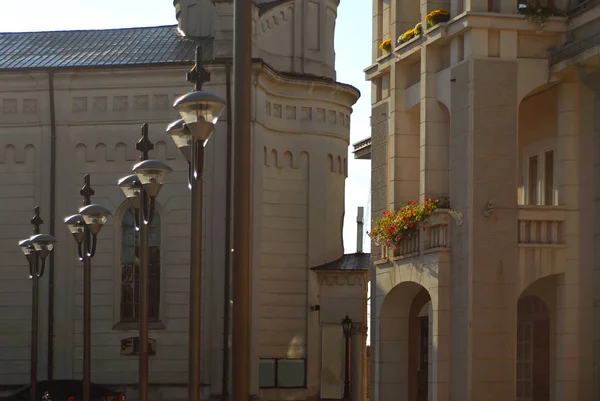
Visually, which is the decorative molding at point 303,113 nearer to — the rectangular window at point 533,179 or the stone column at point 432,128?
the rectangular window at point 533,179

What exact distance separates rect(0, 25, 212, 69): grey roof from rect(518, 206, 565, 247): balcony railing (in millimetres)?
23579

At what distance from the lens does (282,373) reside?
52.2 meters

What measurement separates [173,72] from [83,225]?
19633 mm

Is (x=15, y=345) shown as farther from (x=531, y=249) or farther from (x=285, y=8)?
(x=531, y=249)

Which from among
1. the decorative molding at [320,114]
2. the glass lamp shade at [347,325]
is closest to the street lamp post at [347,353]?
the glass lamp shade at [347,325]

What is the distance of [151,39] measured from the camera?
55188 mm

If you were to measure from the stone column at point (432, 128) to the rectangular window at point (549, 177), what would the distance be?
2.04 metres

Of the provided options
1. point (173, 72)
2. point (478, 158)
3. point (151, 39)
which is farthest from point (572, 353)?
point (151, 39)

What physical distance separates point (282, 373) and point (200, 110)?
32780 mm

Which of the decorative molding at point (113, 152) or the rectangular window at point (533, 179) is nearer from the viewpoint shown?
the rectangular window at point (533, 179)

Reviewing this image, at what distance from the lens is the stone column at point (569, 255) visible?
1150 inches

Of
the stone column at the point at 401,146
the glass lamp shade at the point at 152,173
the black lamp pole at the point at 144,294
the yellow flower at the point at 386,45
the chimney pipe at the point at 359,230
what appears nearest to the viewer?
the glass lamp shade at the point at 152,173

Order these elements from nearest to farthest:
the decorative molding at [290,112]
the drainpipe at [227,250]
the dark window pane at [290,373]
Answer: the drainpipe at [227,250] → the dark window pane at [290,373] → the decorative molding at [290,112]

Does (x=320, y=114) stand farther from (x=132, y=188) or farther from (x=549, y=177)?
(x=132, y=188)
